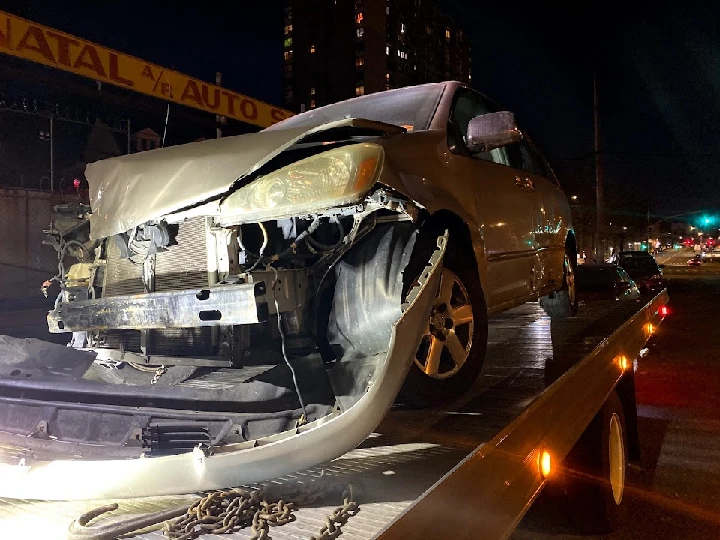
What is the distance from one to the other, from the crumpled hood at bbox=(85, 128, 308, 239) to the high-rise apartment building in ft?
263

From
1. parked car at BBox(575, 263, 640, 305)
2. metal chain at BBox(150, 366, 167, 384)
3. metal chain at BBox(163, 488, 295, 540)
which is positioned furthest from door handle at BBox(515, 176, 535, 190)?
parked car at BBox(575, 263, 640, 305)

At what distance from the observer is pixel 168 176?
237 centimetres

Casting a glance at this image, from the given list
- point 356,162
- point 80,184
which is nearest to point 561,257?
point 356,162

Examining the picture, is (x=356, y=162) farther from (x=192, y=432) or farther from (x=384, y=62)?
(x=384, y=62)

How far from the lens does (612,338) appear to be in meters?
3.49

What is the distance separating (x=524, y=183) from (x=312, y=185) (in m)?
2.36

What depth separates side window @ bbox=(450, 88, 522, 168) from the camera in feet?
11.2

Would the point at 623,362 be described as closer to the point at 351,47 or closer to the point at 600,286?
the point at 600,286

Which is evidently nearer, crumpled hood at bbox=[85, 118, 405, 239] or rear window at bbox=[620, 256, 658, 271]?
crumpled hood at bbox=[85, 118, 405, 239]

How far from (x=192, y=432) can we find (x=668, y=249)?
5297 inches

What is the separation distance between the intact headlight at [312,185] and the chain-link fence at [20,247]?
15360mm

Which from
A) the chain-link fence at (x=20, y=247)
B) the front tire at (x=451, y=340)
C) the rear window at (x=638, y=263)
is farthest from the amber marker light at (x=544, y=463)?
the rear window at (x=638, y=263)

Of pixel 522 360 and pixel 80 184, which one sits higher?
pixel 80 184

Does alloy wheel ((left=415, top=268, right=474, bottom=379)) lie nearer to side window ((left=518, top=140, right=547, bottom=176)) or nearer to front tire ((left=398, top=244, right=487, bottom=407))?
front tire ((left=398, top=244, right=487, bottom=407))
